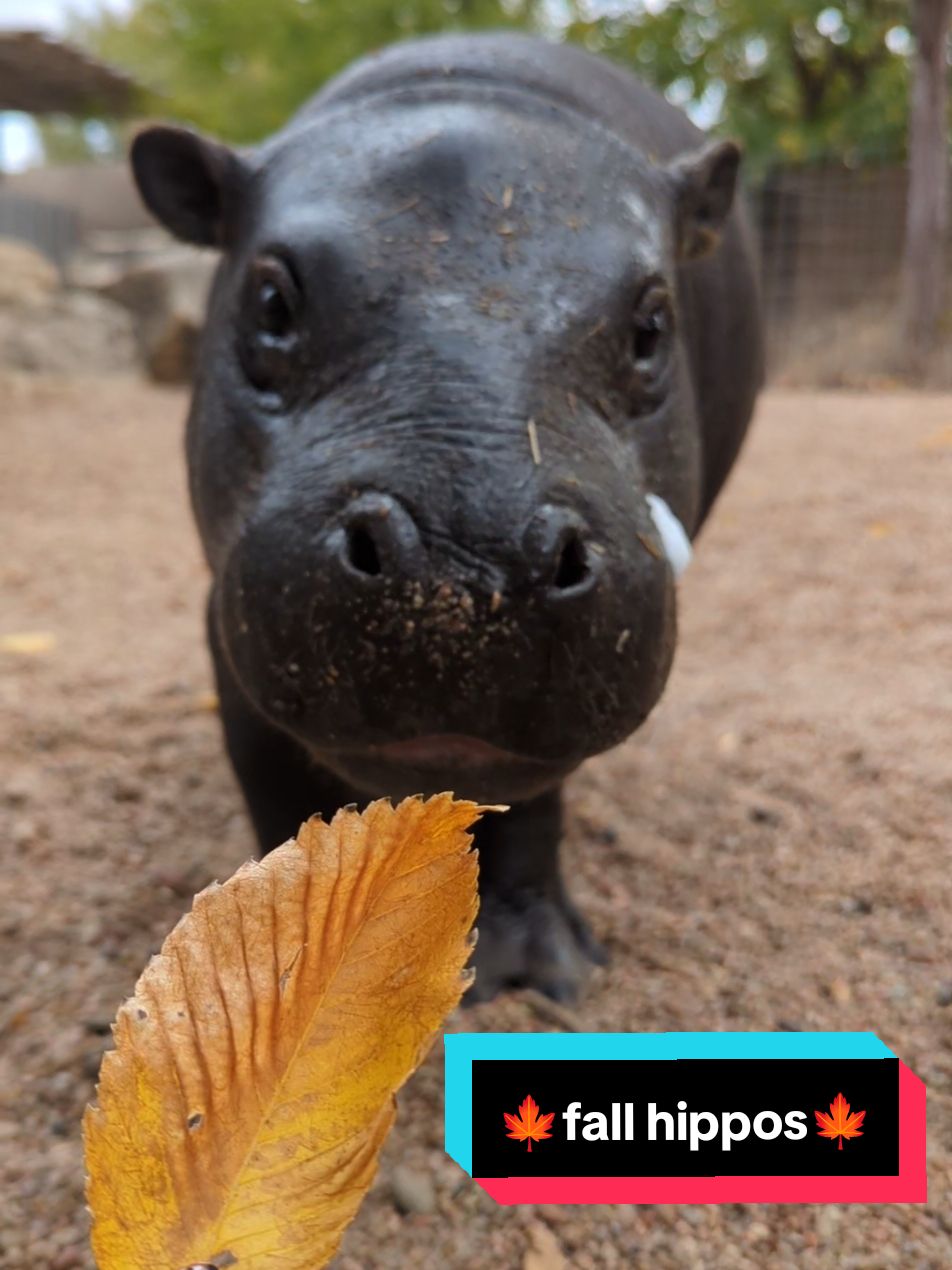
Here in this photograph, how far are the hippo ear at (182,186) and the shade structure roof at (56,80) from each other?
26.7 ft

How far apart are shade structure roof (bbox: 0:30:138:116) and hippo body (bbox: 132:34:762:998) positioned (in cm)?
843

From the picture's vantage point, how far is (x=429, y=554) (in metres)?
1.34

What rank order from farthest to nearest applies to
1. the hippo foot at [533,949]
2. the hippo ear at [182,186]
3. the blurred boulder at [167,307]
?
the blurred boulder at [167,307], the hippo ear at [182,186], the hippo foot at [533,949]

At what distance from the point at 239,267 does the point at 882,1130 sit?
1.54m

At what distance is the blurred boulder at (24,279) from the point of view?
A: 9219 millimetres

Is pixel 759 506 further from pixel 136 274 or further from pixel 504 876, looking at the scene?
pixel 136 274

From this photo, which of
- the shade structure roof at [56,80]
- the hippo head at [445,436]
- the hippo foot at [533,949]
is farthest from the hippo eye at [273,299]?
the shade structure roof at [56,80]

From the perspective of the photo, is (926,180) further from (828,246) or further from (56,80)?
(56,80)

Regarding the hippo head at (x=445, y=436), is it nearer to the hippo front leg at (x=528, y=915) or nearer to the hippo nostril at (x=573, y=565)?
the hippo nostril at (x=573, y=565)

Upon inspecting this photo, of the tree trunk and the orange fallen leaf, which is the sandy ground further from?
the tree trunk

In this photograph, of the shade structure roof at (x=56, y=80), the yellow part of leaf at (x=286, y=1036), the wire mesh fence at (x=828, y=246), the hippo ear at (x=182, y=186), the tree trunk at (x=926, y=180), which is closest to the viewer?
the yellow part of leaf at (x=286, y=1036)

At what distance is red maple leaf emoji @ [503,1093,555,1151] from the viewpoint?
3.92 ft

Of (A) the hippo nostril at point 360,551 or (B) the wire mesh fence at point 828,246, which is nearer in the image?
(A) the hippo nostril at point 360,551

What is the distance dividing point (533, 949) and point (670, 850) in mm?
500
